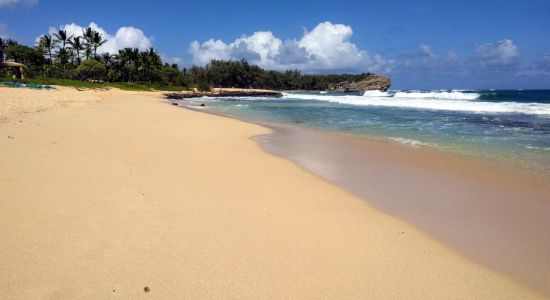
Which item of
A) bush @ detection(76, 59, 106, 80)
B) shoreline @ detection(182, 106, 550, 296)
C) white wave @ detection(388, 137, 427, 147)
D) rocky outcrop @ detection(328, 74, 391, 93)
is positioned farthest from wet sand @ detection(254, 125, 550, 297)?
rocky outcrop @ detection(328, 74, 391, 93)

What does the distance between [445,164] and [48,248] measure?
26.6 feet

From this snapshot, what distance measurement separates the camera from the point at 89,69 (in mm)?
57625

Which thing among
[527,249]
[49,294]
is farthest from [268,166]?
[49,294]

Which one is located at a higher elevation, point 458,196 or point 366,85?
point 366,85

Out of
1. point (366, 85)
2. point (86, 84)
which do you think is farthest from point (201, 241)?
point (366, 85)

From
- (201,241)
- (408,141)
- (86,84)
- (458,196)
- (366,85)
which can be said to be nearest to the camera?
(201,241)

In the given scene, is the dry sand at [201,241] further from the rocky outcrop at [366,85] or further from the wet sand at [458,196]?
the rocky outcrop at [366,85]

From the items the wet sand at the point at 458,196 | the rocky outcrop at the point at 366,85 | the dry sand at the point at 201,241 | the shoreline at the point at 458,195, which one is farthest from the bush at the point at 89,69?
the rocky outcrop at the point at 366,85

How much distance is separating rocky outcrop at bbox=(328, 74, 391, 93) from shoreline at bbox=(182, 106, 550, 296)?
12765 centimetres

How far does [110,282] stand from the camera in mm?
3057

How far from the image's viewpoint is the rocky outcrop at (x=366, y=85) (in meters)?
135

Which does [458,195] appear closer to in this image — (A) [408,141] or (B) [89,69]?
(A) [408,141]

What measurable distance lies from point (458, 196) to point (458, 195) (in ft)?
0.22

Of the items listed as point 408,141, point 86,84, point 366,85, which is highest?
point 366,85
